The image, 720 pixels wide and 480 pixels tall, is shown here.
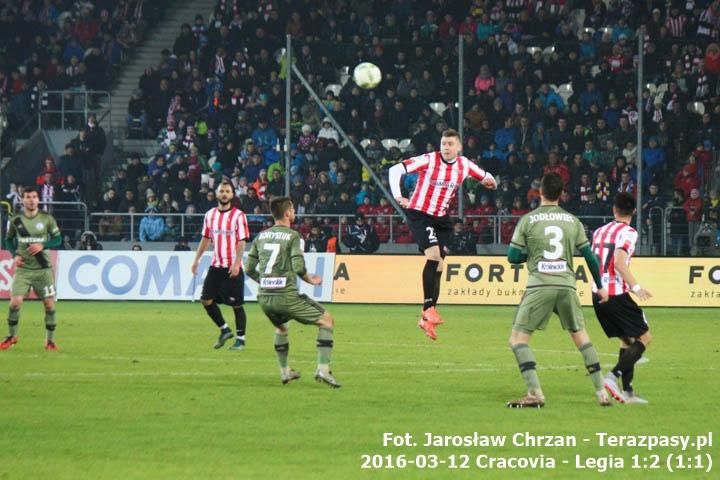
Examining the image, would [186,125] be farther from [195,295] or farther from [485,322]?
[485,322]

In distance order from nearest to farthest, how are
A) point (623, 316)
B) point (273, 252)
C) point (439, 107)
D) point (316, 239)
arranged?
1. point (623, 316)
2. point (273, 252)
3. point (316, 239)
4. point (439, 107)

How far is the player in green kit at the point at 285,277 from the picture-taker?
40.1 ft

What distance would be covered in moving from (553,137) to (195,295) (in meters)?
8.38

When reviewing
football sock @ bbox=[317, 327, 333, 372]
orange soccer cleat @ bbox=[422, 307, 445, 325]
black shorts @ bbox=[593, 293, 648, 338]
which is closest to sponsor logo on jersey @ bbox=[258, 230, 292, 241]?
football sock @ bbox=[317, 327, 333, 372]

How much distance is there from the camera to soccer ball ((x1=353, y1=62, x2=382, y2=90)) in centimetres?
2856

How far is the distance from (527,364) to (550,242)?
0.99 metres

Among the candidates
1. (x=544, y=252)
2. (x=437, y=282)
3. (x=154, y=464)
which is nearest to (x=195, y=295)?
(x=437, y=282)

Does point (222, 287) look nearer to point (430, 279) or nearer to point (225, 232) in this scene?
point (225, 232)

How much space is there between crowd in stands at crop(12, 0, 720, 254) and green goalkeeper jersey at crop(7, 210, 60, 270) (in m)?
11.5

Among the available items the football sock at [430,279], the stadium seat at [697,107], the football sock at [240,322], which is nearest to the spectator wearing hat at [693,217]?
the stadium seat at [697,107]

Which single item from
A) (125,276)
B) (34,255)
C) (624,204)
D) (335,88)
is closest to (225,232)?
(34,255)

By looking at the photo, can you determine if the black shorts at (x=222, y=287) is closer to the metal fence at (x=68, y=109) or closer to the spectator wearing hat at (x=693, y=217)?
the spectator wearing hat at (x=693, y=217)

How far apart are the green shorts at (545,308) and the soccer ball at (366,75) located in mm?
18130

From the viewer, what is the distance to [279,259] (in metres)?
12.2
